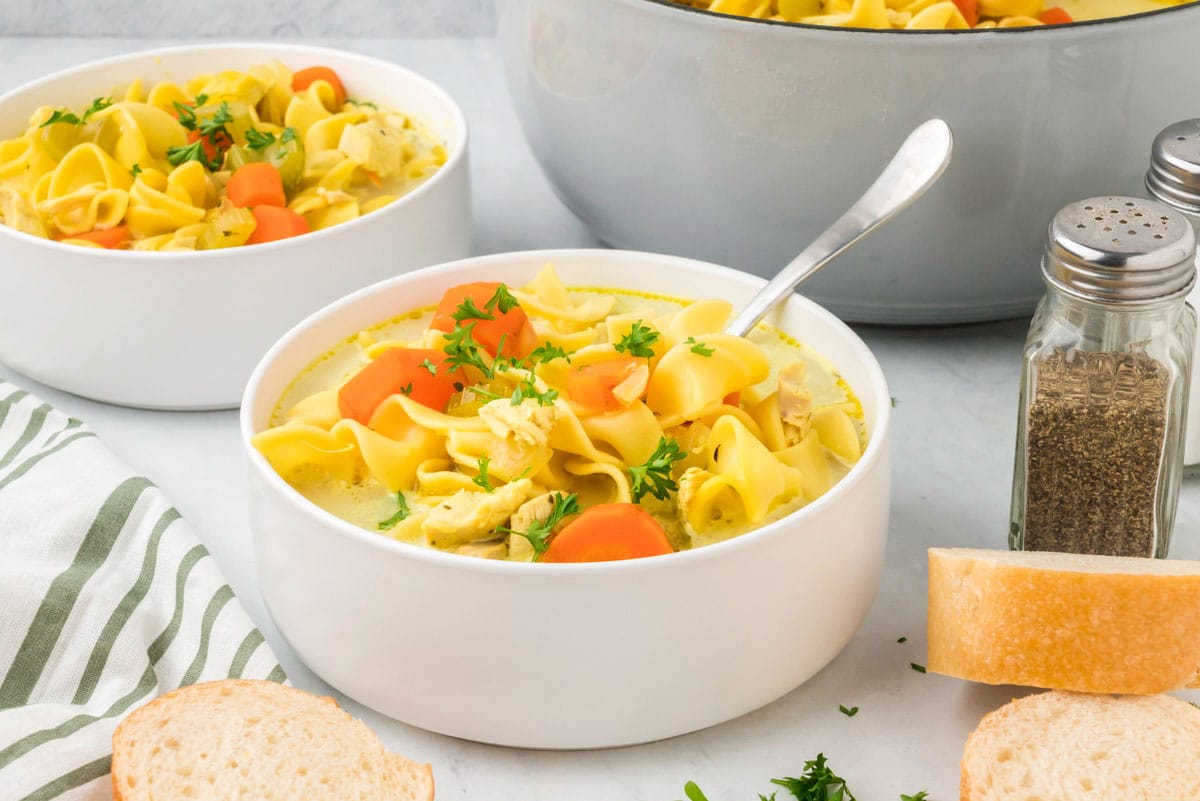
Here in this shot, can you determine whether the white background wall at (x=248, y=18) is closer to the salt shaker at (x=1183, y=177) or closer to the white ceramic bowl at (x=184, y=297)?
the white ceramic bowl at (x=184, y=297)

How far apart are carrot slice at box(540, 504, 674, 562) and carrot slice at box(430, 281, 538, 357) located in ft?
1.47

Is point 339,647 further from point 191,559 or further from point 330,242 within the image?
point 330,242

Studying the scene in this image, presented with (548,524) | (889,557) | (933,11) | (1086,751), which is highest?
(933,11)

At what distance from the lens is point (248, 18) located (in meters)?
4.82

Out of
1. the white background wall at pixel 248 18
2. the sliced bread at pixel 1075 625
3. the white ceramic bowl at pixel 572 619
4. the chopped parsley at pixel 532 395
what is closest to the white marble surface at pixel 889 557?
the white ceramic bowl at pixel 572 619

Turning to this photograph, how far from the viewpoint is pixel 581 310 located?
8.75 feet

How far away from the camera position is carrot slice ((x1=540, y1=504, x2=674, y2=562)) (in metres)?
2.03

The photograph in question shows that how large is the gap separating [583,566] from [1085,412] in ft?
2.85

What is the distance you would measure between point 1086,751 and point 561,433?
86 centimetres

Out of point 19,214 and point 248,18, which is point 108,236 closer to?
point 19,214

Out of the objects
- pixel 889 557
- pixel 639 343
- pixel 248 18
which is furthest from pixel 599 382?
pixel 248 18

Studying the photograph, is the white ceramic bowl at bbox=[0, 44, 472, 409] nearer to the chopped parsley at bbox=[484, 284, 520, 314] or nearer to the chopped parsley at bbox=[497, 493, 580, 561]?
the chopped parsley at bbox=[484, 284, 520, 314]

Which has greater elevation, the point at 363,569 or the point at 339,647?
the point at 363,569

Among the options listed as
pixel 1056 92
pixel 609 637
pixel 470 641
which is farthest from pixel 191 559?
pixel 1056 92
